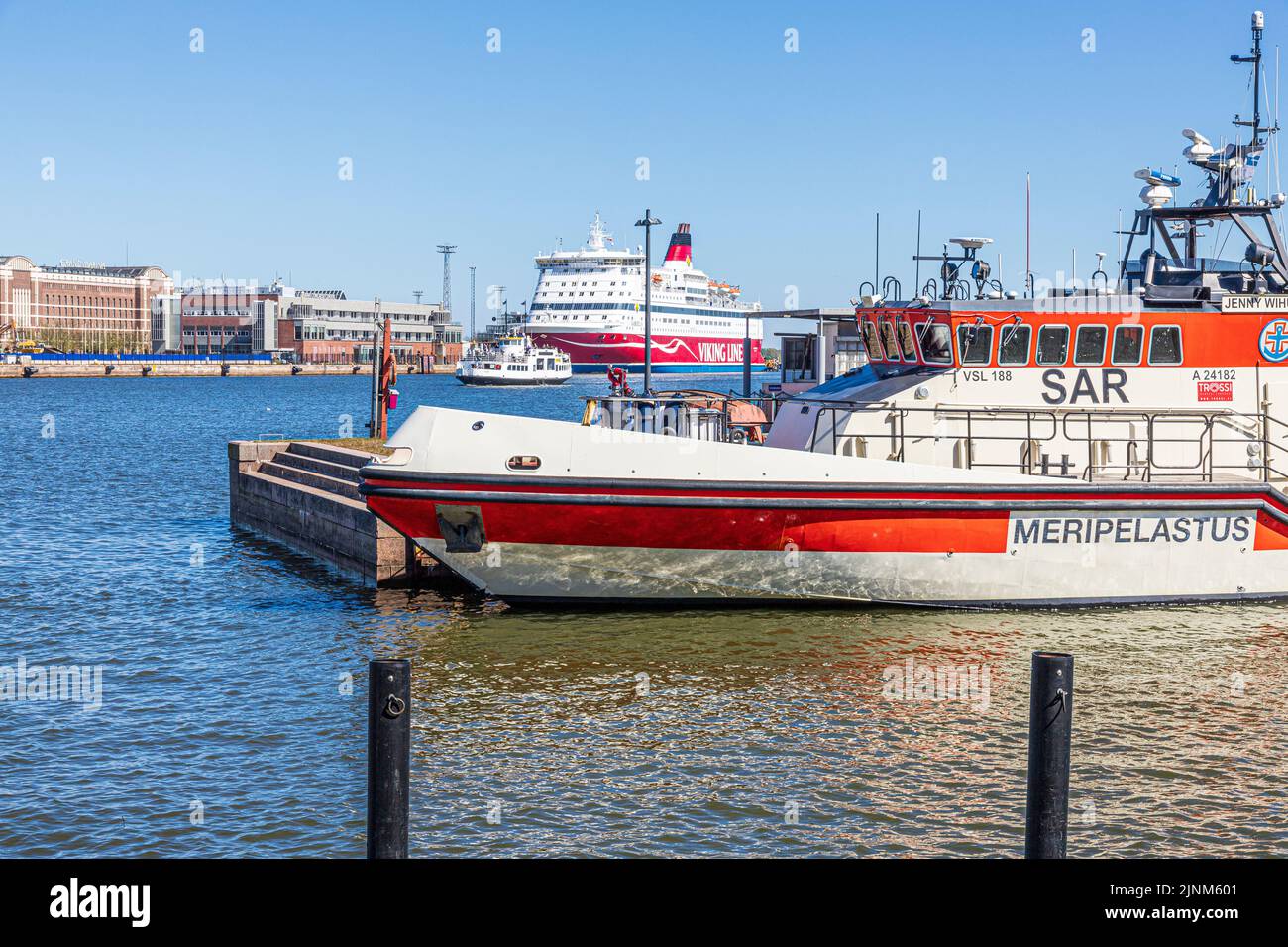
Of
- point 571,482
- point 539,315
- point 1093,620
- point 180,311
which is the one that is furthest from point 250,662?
point 180,311

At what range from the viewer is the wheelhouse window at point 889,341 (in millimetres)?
17594

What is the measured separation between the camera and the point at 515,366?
11706cm

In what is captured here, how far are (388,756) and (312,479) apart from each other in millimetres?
17165

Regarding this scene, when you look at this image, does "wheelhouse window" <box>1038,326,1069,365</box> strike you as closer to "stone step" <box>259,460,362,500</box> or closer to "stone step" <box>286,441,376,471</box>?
"stone step" <box>259,460,362,500</box>

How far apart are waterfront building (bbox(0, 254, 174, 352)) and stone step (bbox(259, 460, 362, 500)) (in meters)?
169

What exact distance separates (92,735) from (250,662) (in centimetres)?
294

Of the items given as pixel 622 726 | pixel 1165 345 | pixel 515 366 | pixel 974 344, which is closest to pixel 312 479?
pixel 974 344

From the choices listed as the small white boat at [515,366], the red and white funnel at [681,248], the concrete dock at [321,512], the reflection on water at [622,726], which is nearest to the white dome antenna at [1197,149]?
the reflection on water at [622,726]

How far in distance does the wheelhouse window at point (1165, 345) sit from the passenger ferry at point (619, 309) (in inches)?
4385

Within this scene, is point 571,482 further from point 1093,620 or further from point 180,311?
point 180,311

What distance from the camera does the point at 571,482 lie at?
1536cm

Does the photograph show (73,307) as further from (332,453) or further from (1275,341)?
(1275,341)
